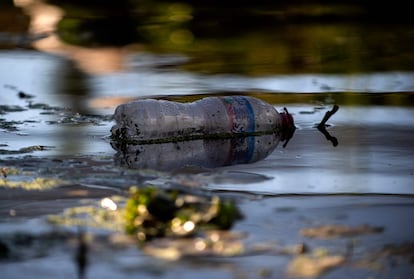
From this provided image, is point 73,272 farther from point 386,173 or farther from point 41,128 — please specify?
point 41,128

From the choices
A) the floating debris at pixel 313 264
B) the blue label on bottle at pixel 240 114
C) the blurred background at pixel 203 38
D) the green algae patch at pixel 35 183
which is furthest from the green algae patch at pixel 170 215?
the blurred background at pixel 203 38

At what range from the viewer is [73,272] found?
197 inches

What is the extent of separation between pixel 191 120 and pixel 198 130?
0.32ft

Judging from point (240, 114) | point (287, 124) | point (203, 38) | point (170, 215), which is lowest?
point (170, 215)

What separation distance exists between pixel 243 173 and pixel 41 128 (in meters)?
2.22

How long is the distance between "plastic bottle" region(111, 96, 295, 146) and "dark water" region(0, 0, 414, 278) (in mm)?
223

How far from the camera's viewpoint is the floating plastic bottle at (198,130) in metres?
7.85

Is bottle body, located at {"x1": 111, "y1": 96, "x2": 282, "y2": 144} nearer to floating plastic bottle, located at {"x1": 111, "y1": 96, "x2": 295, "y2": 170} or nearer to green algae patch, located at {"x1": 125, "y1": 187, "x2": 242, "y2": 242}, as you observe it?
floating plastic bottle, located at {"x1": 111, "y1": 96, "x2": 295, "y2": 170}

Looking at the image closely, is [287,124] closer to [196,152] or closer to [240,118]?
[240,118]

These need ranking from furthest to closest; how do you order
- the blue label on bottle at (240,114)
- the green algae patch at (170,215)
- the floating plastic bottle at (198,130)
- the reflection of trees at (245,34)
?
the reflection of trees at (245,34), the blue label on bottle at (240,114), the floating plastic bottle at (198,130), the green algae patch at (170,215)

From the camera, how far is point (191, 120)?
8.26 meters

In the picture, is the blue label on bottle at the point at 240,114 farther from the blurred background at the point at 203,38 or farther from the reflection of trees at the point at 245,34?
the reflection of trees at the point at 245,34

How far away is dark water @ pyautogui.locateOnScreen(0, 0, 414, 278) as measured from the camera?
5.35m

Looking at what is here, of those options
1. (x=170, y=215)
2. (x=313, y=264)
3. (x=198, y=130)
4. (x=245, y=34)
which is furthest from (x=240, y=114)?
(x=245, y=34)
